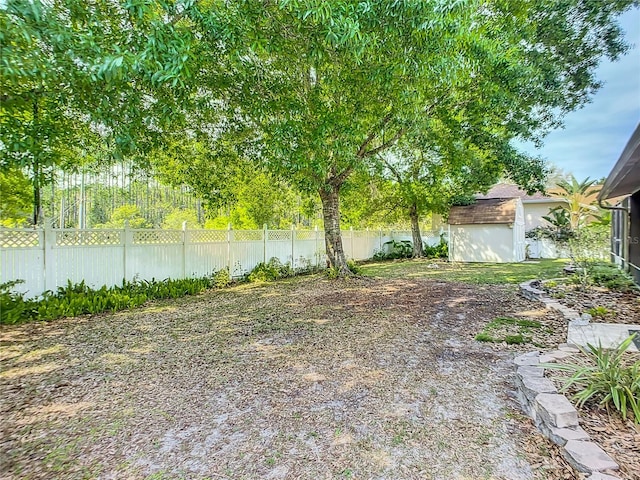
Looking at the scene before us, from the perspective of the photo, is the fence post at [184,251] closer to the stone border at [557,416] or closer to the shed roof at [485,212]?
the stone border at [557,416]

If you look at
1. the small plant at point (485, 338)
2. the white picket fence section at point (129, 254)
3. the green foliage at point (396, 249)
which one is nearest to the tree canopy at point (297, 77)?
the white picket fence section at point (129, 254)

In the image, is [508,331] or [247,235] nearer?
[508,331]

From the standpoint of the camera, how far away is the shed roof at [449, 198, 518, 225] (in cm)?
1647

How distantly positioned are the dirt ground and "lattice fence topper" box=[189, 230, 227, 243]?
3.55 meters

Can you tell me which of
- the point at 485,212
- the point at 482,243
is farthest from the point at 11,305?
the point at 485,212

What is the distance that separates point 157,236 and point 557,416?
27.0 ft

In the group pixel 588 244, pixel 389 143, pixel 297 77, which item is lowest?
pixel 588 244

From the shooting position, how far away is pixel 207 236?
960cm

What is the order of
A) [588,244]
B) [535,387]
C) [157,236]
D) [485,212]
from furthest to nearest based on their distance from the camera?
[485,212]
[157,236]
[588,244]
[535,387]

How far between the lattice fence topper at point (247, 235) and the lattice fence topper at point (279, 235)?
442 millimetres

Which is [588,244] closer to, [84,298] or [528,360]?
[528,360]

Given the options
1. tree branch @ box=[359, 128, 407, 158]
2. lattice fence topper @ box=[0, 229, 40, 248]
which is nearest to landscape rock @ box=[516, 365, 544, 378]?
tree branch @ box=[359, 128, 407, 158]

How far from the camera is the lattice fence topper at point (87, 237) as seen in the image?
6624 mm

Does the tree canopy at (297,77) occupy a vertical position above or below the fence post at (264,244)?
above
